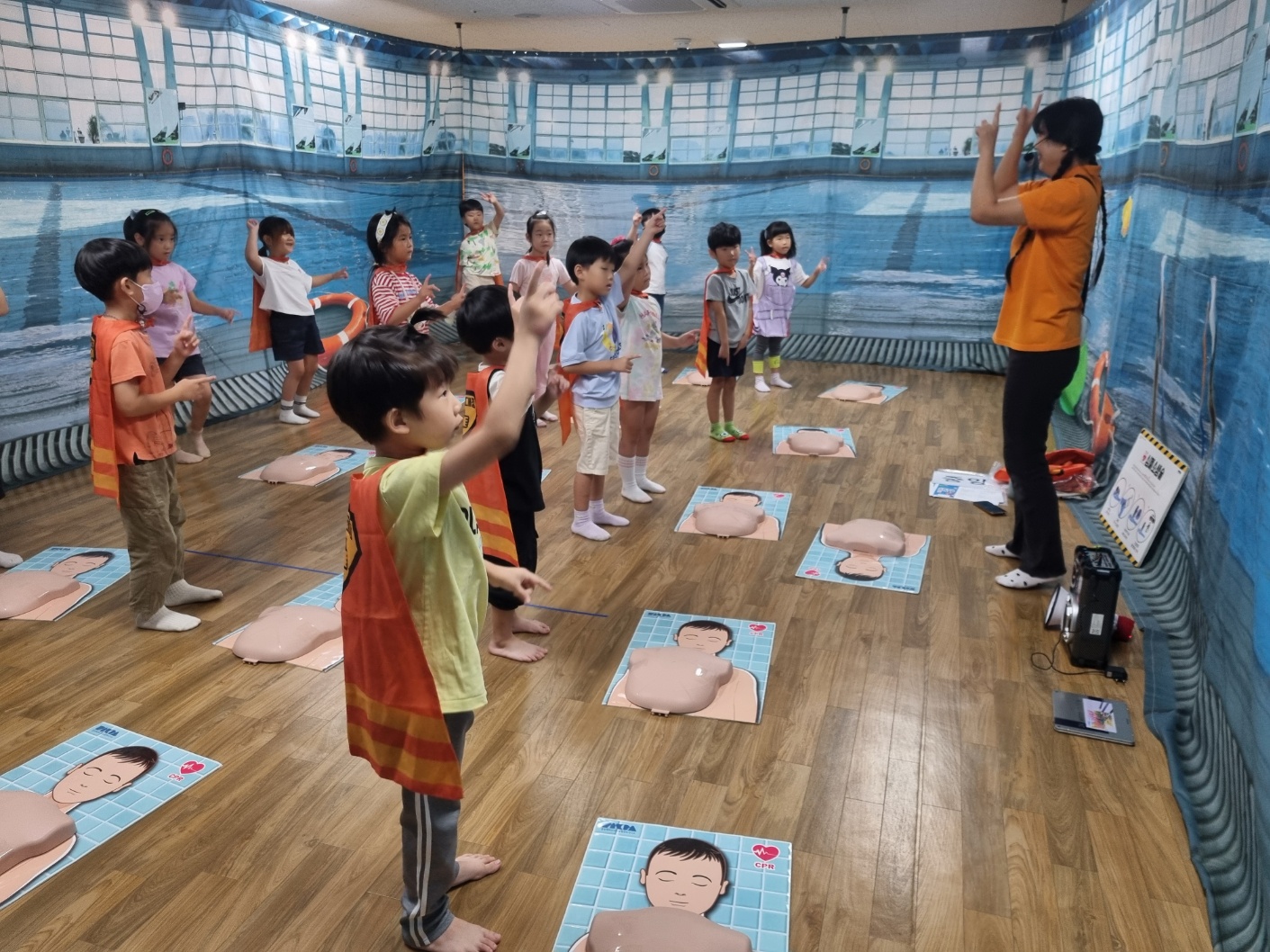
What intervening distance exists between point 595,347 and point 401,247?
1.92 metres

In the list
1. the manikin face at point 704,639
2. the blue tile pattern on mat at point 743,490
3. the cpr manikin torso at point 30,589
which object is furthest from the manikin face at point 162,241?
the manikin face at point 704,639

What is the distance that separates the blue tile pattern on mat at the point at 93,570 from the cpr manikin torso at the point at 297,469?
2.93ft

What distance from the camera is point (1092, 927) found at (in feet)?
5.72

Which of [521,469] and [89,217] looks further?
[89,217]

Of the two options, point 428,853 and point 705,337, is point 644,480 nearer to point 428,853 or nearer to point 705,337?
point 705,337

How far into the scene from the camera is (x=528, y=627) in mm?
2885

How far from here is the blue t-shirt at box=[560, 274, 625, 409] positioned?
3.24 metres

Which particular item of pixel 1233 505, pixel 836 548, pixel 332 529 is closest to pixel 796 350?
pixel 836 548

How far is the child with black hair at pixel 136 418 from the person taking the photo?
2539 millimetres

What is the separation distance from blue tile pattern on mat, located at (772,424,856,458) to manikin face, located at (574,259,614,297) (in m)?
1.89

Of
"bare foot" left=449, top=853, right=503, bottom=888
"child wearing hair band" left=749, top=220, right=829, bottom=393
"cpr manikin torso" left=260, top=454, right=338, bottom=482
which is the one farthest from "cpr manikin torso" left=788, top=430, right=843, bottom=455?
"bare foot" left=449, top=853, right=503, bottom=888

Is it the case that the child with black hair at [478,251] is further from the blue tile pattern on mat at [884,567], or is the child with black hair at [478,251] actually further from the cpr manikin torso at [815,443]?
the blue tile pattern on mat at [884,567]

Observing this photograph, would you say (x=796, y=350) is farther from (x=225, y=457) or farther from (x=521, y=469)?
(x=521, y=469)

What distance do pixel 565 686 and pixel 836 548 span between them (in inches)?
55.7
